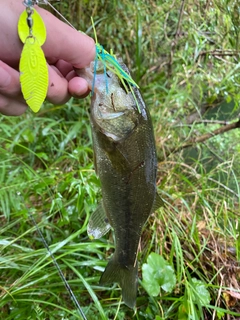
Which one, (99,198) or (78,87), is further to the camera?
(99,198)

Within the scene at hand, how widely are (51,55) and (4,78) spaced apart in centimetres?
16

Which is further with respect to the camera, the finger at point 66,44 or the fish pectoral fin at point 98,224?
the fish pectoral fin at point 98,224

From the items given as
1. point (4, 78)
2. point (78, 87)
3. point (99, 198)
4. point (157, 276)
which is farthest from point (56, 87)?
point (157, 276)

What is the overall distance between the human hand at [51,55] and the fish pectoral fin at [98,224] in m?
0.49

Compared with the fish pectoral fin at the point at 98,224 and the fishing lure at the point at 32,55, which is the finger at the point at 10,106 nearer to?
the fishing lure at the point at 32,55

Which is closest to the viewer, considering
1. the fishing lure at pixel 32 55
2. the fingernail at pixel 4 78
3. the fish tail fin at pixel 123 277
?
the fishing lure at pixel 32 55

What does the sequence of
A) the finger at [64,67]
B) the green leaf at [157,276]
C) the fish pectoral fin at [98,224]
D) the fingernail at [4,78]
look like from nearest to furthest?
the fingernail at [4,78]
the finger at [64,67]
the fish pectoral fin at [98,224]
the green leaf at [157,276]

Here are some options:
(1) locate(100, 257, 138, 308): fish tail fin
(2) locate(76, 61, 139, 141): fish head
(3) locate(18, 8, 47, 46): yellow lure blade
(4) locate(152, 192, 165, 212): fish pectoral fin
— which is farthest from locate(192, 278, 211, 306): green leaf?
(3) locate(18, 8, 47, 46): yellow lure blade

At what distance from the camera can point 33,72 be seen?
82 centimetres

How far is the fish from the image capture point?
1.09m

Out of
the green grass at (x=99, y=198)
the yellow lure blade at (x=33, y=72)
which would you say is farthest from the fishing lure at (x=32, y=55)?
the green grass at (x=99, y=198)

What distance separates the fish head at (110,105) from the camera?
1065 millimetres

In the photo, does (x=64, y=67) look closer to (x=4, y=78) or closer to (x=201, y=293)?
(x=4, y=78)

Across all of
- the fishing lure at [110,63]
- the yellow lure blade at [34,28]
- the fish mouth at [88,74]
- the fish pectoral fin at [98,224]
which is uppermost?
the yellow lure blade at [34,28]
